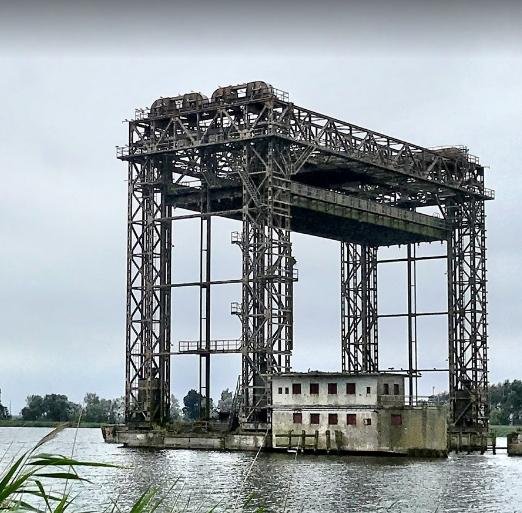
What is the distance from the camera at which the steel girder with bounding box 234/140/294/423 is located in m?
72.0

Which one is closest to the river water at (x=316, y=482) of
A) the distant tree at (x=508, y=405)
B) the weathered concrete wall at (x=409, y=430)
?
the weathered concrete wall at (x=409, y=430)

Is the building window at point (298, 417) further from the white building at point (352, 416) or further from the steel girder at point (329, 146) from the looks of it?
the steel girder at point (329, 146)

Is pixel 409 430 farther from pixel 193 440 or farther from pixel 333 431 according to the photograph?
pixel 193 440

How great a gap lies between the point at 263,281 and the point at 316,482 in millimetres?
24534

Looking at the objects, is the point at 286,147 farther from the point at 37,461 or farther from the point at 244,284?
the point at 37,461

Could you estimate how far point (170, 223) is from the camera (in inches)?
3177

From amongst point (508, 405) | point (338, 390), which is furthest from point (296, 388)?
point (508, 405)

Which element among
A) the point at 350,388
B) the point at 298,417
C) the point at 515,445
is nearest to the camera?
the point at 350,388

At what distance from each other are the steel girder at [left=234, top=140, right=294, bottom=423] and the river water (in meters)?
4.75

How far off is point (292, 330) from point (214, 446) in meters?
8.81

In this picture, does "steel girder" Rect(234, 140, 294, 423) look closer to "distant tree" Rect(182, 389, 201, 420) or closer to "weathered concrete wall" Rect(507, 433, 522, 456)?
"weathered concrete wall" Rect(507, 433, 522, 456)

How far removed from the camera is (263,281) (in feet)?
238

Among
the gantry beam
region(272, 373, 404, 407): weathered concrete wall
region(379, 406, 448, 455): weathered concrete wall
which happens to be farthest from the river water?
the gantry beam

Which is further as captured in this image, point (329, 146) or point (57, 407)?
point (57, 407)
